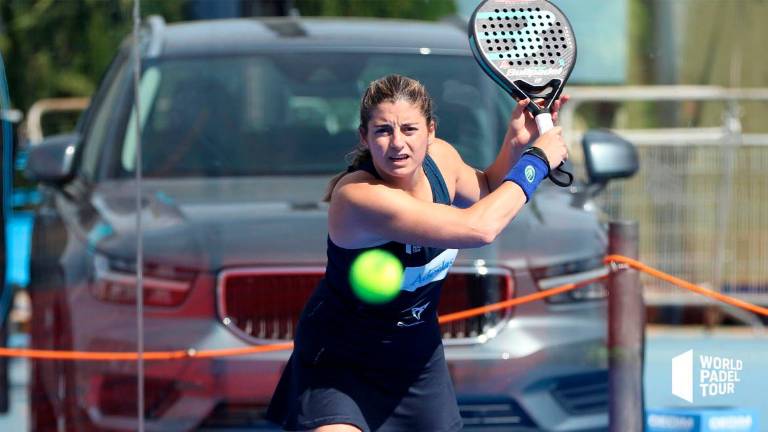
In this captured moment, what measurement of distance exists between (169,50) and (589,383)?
2148 mm

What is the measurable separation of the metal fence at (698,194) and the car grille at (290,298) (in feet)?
14.7

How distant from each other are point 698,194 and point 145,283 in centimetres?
537

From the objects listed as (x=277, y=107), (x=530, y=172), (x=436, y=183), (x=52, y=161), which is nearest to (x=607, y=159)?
(x=277, y=107)

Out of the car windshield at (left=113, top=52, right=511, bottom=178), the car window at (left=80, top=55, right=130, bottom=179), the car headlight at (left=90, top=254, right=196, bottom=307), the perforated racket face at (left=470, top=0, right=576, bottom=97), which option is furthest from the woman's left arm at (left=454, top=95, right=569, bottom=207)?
the car window at (left=80, top=55, right=130, bottom=179)

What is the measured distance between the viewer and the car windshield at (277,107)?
5.39 meters

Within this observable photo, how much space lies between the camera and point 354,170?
3.59 m

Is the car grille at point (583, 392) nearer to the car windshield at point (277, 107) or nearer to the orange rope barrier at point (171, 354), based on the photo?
the orange rope barrier at point (171, 354)

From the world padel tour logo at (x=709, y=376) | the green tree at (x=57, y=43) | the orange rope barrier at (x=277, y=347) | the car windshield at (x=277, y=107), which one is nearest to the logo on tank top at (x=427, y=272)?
the orange rope barrier at (x=277, y=347)

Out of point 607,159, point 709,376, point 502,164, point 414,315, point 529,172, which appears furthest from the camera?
point 607,159

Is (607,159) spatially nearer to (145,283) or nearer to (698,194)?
(145,283)

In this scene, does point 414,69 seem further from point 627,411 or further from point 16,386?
point 16,386

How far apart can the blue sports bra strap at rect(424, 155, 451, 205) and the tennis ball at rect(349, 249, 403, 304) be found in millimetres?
212

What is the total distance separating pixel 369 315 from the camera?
361 cm

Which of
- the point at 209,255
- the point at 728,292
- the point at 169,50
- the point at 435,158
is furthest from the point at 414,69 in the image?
the point at 728,292
